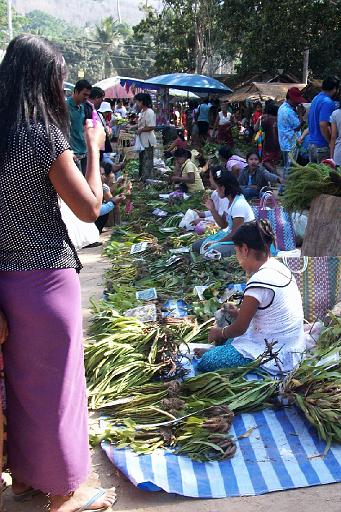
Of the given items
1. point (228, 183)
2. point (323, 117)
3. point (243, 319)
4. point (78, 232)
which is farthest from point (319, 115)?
point (243, 319)

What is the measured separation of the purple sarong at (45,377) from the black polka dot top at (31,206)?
0.06 meters

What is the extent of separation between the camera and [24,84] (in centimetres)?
229

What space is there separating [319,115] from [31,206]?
6.21 metres

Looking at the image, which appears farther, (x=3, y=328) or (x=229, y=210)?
(x=229, y=210)

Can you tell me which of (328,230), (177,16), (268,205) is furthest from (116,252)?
(177,16)

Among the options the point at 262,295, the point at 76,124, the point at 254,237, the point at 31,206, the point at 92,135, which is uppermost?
the point at 92,135

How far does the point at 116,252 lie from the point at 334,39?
12.9 m

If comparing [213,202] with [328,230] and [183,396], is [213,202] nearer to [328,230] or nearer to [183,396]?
[328,230]

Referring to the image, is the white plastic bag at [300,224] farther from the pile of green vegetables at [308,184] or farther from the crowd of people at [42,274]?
the crowd of people at [42,274]

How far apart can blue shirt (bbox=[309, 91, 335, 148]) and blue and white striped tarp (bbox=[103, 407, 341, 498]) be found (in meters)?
5.26

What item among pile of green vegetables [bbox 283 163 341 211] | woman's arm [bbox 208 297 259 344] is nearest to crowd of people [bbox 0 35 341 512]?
woman's arm [bbox 208 297 259 344]

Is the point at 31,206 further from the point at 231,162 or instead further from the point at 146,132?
the point at 146,132

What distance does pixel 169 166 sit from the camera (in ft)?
46.9

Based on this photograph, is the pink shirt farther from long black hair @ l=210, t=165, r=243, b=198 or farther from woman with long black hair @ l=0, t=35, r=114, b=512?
woman with long black hair @ l=0, t=35, r=114, b=512
